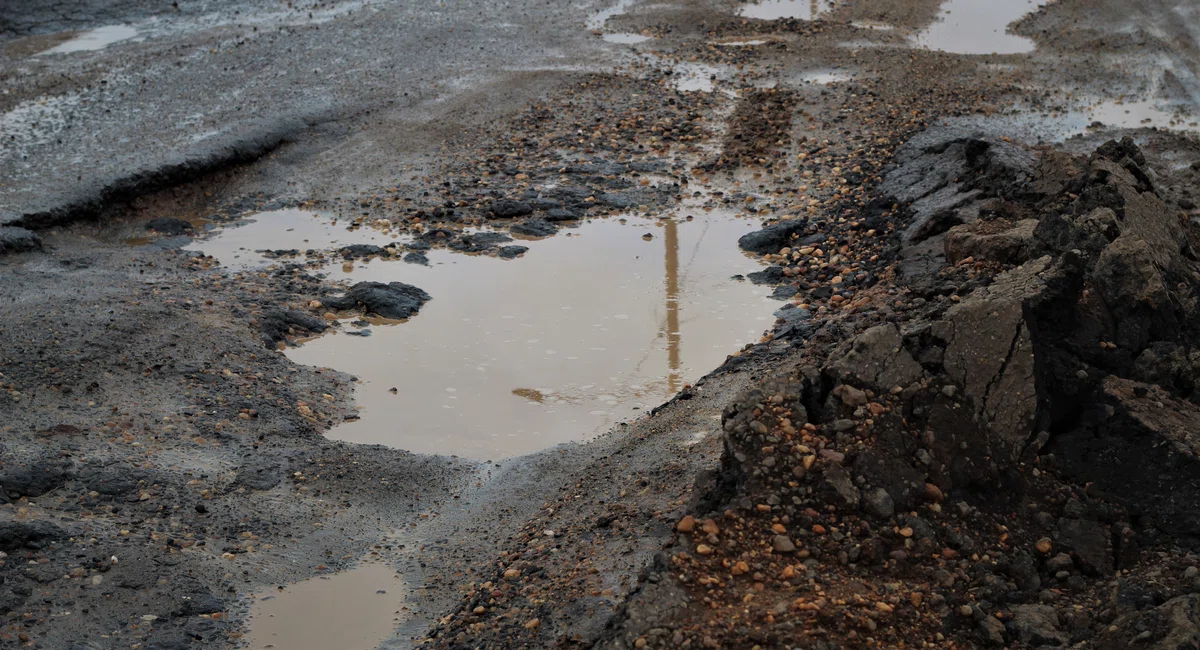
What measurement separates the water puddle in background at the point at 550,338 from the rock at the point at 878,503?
8.53ft

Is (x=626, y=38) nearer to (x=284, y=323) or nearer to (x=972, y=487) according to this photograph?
(x=284, y=323)

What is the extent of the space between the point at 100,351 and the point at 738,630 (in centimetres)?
460

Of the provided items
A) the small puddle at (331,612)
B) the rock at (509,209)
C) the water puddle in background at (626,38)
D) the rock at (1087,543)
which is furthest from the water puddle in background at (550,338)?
the water puddle in background at (626,38)

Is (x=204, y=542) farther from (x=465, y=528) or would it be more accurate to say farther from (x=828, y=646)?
(x=828, y=646)

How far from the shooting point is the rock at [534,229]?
899 centimetres

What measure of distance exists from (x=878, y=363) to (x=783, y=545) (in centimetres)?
90

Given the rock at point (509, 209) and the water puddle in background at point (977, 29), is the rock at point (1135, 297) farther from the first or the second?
the water puddle in background at point (977, 29)

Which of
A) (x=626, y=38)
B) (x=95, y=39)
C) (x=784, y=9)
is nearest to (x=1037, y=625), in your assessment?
(x=626, y=38)

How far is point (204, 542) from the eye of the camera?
17.0 ft

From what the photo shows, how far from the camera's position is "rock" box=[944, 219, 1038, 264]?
5.84 m

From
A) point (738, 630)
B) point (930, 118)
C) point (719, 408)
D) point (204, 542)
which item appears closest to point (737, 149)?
point (930, 118)

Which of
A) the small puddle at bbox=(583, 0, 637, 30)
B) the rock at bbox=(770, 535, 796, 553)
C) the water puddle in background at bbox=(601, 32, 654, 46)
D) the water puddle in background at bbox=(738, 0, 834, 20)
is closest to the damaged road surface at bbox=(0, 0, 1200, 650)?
the rock at bbox=(770, 535, 796, 553)

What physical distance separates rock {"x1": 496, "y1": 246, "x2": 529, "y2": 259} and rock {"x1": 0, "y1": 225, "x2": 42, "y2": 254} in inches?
132

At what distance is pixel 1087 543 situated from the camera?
4.10 m
